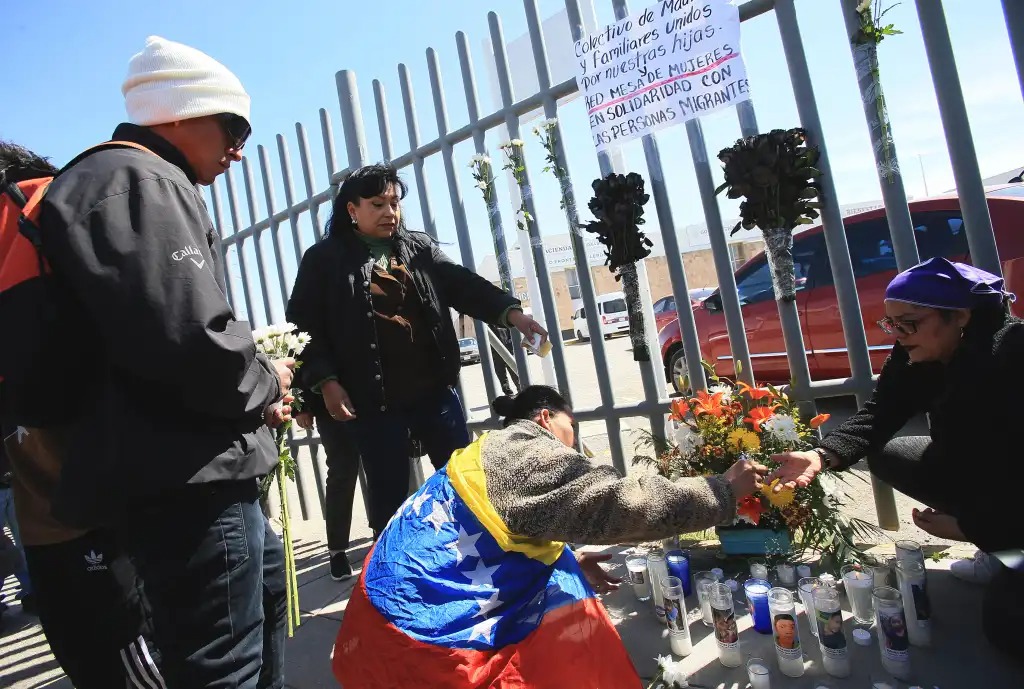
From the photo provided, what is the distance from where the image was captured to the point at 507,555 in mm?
1672

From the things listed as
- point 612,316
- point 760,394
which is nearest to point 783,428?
point 760,394

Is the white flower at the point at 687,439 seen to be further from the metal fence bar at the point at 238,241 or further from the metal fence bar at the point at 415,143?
the metal fence bar at the point at 238,241

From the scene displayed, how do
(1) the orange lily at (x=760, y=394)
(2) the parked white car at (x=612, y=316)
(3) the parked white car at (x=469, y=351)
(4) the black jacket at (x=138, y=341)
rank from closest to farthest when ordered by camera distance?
(4) the black jacket at (x=138, y=341), (1) the orange lily at (x=760, y=394), (2) the parked white car at (x=612, y=316), (3) the parked white car at (x=469, y=351)

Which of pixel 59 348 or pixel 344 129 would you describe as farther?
pixel 344 129

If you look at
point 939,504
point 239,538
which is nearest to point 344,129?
point 239,538

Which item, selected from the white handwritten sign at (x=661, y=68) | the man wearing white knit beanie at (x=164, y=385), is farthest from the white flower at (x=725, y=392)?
the man wearing white knit beanie at (x=164, y=385)

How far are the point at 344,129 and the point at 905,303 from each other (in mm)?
3533

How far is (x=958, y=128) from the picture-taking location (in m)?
2.27

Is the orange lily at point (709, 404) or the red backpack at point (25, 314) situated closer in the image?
the red backpack at point (25, 314)

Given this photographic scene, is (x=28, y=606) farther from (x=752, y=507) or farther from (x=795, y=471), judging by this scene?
(x=795, y=471)

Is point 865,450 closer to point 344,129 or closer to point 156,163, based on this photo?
point 156,163

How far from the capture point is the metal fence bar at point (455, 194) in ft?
12.4

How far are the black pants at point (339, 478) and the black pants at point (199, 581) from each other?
189 centimetres

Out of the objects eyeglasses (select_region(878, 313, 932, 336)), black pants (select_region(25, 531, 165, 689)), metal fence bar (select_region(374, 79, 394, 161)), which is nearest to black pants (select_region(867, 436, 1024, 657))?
eyeglasses (select_region(878, 313, 932, 336))
